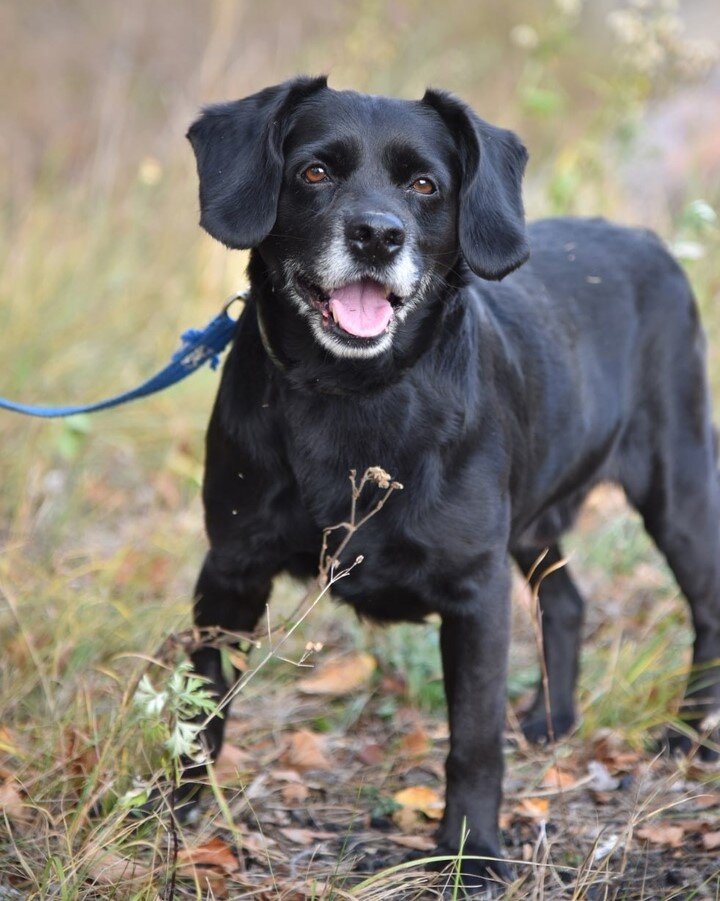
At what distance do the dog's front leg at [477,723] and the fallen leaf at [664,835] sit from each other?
0.37 meters

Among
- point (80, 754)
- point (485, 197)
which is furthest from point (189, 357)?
point (80, 754)

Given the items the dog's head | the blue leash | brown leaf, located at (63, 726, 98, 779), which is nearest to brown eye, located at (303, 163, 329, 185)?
the dog's head

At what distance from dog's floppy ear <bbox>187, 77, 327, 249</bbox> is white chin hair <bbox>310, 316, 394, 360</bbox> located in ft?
0.81

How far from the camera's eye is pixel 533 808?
3.24m

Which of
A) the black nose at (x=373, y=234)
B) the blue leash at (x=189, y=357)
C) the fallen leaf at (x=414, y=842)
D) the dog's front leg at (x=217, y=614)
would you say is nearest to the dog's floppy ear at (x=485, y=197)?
the black nose at (x=373, y=234)

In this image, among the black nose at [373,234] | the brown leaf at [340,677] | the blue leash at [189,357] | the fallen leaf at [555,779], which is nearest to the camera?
the black nose at [373,234]

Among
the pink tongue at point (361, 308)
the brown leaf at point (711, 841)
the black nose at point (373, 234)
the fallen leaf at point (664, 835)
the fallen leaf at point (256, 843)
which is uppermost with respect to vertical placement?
the black nose at point (373, 234)

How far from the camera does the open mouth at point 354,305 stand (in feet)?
9.04

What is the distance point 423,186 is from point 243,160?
43 centimetres

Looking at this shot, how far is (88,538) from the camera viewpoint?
4695 mm

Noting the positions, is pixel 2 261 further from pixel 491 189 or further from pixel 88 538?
pixel 491 189

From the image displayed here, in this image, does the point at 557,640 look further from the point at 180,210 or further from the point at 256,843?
the point at 180,210

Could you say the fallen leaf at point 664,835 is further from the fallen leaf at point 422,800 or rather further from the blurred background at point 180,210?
the blurred background at point 180,210

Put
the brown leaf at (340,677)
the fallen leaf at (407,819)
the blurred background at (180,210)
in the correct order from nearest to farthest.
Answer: the fallen leaf at (407,819) → the brown leaf at (340,677) → the blurred background at (180,210)
